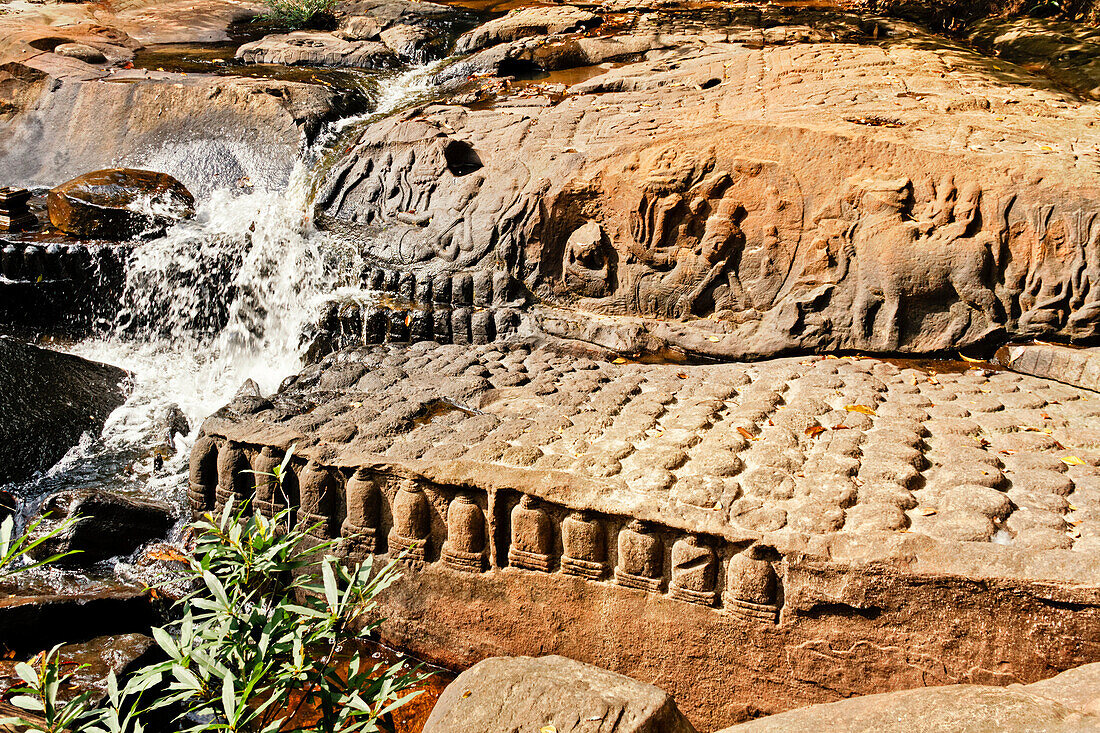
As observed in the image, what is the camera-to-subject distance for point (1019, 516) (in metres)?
3.09

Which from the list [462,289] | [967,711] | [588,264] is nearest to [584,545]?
[967,711]

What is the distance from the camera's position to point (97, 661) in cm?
370

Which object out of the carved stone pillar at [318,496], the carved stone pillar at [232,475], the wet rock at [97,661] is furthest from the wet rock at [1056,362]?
the wet rock at [97,661]

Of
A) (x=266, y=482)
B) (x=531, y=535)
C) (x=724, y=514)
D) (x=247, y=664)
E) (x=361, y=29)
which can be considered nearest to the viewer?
(x=247, y=664)

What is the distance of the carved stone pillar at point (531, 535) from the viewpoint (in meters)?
3.54

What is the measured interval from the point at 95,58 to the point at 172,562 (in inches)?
316

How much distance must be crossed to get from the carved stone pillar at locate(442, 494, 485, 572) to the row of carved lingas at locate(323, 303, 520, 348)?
1.98 metres

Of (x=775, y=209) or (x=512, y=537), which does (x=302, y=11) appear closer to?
(x=775, y=209)

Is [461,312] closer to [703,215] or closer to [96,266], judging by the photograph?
[703,215]

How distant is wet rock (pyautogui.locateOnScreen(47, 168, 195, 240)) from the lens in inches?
271

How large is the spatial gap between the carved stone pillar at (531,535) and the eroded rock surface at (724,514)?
1 cm

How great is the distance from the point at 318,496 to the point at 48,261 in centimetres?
442

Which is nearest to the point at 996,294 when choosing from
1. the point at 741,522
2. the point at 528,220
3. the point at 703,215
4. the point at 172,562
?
the point at 703,215

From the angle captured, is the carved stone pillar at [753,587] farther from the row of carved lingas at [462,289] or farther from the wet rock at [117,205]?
the wet rock at [117,205]
